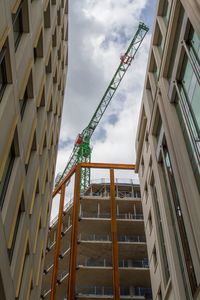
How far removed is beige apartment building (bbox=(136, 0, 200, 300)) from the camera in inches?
673

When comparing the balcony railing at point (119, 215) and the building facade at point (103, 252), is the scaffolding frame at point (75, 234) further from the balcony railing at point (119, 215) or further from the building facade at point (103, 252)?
the balcony railing at point (119, 215)

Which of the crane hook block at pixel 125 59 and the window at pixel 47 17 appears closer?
the window at pixel 47 17

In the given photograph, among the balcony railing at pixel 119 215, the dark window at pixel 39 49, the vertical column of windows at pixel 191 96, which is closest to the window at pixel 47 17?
the dark window at pixel 39 49

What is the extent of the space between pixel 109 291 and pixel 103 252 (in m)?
4.31

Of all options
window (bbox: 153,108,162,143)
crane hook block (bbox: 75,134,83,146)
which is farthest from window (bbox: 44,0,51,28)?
crane hook block (bbox: 75,134,83,146)

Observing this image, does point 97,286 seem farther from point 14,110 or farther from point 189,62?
point 14,110

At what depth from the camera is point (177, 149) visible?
19375mm

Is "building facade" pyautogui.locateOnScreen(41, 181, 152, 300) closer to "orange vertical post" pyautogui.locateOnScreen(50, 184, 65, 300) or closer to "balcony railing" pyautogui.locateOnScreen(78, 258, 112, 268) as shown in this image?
"balcony railing" pyautogui.locateOnScreen(78, 258, 112, 268)

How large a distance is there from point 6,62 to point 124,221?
34.4 meters

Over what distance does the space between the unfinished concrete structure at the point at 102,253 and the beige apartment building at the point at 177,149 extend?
39.7 ft

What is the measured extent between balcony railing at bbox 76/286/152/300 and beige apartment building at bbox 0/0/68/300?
22.0m

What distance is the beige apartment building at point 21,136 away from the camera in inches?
457

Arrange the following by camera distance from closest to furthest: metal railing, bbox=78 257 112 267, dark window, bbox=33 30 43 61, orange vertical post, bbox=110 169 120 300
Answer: dark window, bbox=33 30 43 61, orange vertical post, bbox=110 169 120 300, metal railing, bbox=78 257 112 267

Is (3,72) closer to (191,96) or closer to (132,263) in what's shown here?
(191,96)
